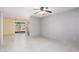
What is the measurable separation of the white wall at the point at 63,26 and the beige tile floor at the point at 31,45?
0.54ft

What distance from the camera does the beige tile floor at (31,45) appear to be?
2.57 m

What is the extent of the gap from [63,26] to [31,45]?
3.21 feet

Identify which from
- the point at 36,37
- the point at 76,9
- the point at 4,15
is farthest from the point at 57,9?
the point at 4,15

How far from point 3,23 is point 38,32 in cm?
92

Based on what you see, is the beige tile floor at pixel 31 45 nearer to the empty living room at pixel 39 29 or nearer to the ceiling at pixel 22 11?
the empty living room at pixel 39 29

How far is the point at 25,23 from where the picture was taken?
2.80 metres

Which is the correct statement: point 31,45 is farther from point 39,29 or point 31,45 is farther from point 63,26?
point 63,26

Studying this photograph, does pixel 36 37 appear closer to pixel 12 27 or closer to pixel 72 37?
pixel 12 27

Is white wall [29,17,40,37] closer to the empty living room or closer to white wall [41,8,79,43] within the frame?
the empty living room

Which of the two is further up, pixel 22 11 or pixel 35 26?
pixel 22 11

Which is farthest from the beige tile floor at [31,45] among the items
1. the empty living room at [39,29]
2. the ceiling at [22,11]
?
the ceiling at [22,11]

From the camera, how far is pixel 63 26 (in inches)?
103

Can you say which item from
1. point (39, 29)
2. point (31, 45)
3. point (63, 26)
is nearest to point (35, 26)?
point (39, 29)

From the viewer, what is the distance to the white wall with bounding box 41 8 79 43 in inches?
99.0
